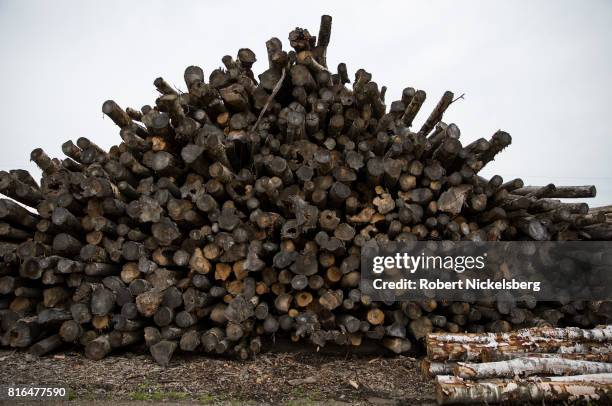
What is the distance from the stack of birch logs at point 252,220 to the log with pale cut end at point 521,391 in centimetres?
100

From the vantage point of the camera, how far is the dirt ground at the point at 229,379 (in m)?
3.43

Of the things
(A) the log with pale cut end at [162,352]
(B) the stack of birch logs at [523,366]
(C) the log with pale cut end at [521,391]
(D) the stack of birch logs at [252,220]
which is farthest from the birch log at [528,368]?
(A) the log with pale cut end at [162,352]

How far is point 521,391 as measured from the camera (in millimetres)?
3291

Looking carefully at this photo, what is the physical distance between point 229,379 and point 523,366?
2.28 metres

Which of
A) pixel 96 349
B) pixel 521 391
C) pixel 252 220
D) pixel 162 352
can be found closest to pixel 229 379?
pixel 162 352

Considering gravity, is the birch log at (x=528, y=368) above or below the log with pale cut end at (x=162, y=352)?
above

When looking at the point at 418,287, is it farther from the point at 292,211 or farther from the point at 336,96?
the point at 336,96

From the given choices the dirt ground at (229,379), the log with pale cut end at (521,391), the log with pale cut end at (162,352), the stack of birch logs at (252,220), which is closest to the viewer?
the log with pale cut end at (521,391)

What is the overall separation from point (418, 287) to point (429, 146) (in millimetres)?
1415

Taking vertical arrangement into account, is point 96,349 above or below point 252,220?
below

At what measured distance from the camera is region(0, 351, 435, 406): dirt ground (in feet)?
11.2

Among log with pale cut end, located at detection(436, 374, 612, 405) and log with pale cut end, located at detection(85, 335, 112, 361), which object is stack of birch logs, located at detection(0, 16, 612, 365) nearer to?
log with pale cut end, located at detection(85, 335, 112, 361)

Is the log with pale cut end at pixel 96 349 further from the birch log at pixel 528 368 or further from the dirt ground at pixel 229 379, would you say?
the birch log at pixel 528 368

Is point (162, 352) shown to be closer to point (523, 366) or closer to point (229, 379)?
point (229, 379)
